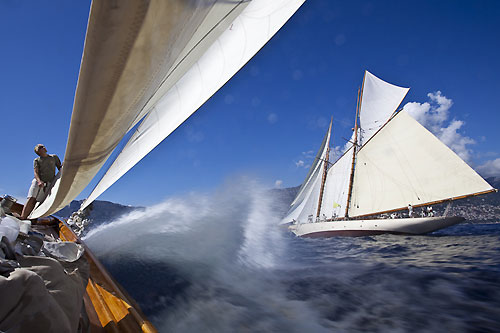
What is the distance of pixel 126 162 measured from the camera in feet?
7.00

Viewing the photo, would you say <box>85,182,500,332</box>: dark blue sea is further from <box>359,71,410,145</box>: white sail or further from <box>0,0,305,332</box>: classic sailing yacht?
<box>359,71,410,145</box>: white sail

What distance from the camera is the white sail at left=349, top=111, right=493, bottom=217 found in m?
17.1

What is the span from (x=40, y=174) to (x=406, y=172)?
2373 cm

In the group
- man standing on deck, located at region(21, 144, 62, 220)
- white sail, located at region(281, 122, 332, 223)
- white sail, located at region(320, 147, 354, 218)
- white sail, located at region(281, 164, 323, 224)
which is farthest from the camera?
white sail, located at region(281, 122, 332, 223)

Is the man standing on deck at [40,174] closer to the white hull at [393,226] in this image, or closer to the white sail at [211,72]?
the white sail at [211,72]

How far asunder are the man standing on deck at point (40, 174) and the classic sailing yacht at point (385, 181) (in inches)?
854

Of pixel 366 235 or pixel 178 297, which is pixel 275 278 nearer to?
pixel 178 297

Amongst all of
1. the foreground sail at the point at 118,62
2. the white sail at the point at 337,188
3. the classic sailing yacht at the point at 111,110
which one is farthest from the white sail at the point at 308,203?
the foreground sail at the point at 118,62

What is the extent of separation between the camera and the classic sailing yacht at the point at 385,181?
1773 centimetres

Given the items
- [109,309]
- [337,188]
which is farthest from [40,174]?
[337,188]

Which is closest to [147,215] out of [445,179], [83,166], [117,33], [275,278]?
[275,278]

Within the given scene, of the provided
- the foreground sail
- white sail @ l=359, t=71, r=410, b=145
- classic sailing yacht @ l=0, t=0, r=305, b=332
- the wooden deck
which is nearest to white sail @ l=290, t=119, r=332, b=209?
white sail @ l=359, t=71, r=410, b=145

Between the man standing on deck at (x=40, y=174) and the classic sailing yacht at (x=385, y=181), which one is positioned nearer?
the man standing on deck at (x=40, y=174)

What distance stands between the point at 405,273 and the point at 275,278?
8.42 feet
